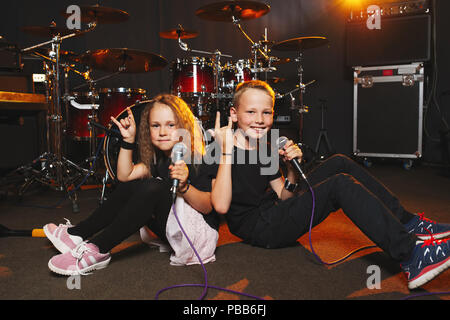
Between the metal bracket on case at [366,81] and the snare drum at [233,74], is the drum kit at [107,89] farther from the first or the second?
the metal bracket on case at [366,81]

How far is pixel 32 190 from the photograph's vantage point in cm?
292

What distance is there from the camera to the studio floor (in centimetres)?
113

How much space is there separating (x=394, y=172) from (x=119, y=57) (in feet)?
9.04

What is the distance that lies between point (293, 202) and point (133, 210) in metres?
0.57

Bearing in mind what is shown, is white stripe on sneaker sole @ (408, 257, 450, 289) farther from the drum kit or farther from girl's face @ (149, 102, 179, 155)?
the drum kit

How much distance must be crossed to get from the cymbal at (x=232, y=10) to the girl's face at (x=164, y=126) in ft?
5.84

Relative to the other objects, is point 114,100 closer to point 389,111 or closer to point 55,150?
point 55,150

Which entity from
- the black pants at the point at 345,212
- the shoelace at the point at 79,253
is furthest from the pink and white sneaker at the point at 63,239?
the black pants at the point at 345,212

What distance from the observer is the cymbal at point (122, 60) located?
8.23 feet

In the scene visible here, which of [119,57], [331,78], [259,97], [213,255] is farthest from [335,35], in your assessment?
[213,255]

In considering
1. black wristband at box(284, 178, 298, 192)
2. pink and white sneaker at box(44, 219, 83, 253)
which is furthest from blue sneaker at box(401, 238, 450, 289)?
pink and white sneaker at box(44, 219, 83, 253)

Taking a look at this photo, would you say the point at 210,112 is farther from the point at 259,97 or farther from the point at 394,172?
the point at 394,172

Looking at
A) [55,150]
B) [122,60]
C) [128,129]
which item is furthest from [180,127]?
[55,150]

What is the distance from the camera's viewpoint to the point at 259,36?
4660 mm
